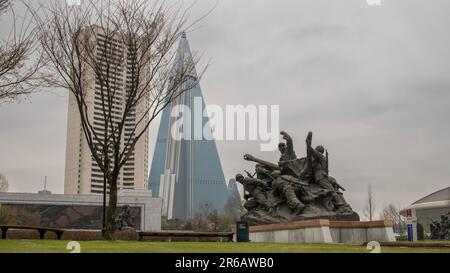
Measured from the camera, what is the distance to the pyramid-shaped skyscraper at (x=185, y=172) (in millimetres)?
77675

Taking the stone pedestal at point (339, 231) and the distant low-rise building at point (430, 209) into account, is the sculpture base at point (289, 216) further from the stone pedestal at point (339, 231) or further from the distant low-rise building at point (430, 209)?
the distant low-rise building at point (430, 209)

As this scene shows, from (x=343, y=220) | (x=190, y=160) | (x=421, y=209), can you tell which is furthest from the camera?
(x=190, y=160)

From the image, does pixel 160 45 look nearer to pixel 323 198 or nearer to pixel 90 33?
pixel 90 33

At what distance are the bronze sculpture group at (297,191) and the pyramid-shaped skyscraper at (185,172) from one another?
11038 millimetres

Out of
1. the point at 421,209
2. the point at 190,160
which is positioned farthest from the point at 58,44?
the point at 190,160

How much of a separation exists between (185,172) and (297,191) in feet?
286

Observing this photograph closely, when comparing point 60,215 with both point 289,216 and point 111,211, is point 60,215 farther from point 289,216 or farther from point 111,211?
point 111,211

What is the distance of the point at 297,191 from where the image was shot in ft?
74.6

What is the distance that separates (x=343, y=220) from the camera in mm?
21562

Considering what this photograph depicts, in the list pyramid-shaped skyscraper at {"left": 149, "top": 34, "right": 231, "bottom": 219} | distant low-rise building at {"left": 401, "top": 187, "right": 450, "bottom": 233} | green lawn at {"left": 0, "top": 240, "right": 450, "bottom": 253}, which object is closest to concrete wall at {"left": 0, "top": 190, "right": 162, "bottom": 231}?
pyramid-shaped skyscraper at {"left": 149, "top": 34, "right": 231, "bottom": 219}

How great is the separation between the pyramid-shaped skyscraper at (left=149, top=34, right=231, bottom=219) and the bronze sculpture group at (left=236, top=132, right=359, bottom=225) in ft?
36.2

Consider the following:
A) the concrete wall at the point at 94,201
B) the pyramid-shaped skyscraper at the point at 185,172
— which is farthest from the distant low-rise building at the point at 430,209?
the concrete wall at the point at 94,201

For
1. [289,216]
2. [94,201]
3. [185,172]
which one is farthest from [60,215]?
[185,172]

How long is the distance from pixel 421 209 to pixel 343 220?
1646 inches
